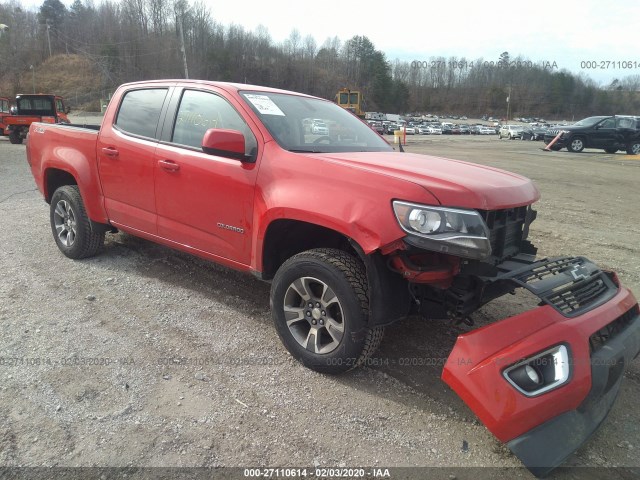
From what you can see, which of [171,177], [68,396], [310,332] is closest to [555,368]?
[310,332]

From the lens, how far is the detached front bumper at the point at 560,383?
7.09 ft

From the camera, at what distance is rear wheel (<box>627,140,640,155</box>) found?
21.7 m

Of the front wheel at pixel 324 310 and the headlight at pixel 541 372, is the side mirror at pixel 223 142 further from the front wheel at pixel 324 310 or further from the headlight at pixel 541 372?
the headlight at pixel 541 372

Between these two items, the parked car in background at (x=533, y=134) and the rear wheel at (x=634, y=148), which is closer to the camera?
the rear wheel at (x=634, y=148)

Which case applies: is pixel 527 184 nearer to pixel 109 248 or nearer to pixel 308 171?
pixel 308 171

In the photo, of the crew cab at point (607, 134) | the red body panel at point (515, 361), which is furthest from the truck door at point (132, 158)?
the crew cab at point (607, 134)

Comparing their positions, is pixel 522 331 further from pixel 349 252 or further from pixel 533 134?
pixel 533 134

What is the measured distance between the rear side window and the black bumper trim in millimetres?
3533

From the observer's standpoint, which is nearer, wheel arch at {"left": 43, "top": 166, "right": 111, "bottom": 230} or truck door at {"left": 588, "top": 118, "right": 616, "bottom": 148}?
wheel arch at {"left": 43, "top": 166, "right": 111, "bottom": 230}

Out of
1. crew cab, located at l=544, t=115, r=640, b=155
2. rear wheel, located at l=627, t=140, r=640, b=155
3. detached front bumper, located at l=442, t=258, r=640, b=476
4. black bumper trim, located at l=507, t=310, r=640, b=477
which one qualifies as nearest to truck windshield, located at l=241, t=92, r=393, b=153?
detached front bumper, located at l=442, t=258, r=640, b=476

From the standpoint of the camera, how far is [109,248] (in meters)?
5.41

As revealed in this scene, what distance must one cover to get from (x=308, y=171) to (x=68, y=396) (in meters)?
1.95

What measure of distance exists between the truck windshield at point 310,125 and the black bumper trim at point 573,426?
2168 millimetres

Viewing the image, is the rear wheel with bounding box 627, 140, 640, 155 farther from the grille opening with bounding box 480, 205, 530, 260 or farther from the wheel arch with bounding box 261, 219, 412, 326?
the wheel arch with bounding box 261, 219, 412, 326
